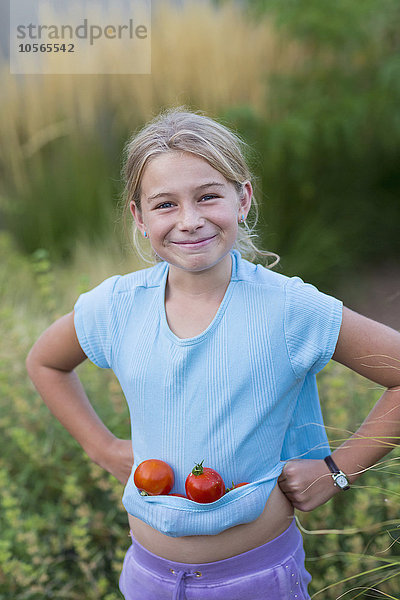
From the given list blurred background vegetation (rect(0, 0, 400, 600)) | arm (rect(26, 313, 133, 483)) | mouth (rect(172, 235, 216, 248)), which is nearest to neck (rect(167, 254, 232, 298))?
mouth (rect(172, 235, 216, 248))

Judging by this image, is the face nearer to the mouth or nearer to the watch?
the mouth

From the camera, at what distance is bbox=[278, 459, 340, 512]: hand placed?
1788 millimetres

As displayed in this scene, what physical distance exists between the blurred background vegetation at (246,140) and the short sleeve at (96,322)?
3.69 ft

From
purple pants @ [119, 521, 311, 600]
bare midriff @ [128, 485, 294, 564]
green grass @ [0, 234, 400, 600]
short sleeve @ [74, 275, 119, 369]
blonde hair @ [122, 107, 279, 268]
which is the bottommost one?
green grass @ [0, 234, 400, 600]

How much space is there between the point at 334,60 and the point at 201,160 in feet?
11.7

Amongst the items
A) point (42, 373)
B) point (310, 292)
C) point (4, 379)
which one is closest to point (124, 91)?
point (4, 379)

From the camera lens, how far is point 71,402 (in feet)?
6.89

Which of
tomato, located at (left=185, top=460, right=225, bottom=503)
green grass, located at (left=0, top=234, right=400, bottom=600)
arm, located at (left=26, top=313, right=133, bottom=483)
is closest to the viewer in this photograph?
tomato, located at (left=185, top=460, right=225, bottom=503)

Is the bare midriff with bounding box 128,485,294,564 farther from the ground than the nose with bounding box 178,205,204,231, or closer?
closer

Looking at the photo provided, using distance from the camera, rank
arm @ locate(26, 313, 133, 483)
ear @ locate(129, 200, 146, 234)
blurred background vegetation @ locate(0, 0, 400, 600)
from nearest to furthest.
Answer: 1. ear @ locate(129, 200, 146, 234)
2. arm @ locate(26, 313, 133, 483)
3. blurred background vegetation @ locate(0, 0, 400, 600)

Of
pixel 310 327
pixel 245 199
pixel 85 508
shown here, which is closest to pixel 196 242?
pixel 245 199

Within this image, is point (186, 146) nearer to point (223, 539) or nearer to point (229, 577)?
point (223, 539)

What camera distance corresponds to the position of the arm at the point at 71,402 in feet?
6.69

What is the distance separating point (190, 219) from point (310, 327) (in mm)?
382
